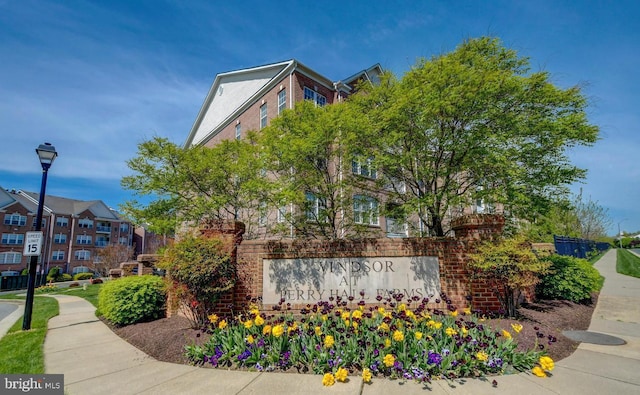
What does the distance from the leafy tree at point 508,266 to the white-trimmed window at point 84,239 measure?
63541mm

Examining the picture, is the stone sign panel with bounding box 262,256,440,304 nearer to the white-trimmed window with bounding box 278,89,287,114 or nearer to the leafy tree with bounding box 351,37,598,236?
the leafy tree with bounding box 351,37,598,236

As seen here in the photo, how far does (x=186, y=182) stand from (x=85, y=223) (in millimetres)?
56957

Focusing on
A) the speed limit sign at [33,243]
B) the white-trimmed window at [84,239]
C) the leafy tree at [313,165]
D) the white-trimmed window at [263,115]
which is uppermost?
the white-trimmed window at [263,115]

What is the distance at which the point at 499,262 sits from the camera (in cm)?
593

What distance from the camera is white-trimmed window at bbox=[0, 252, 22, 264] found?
137 ft

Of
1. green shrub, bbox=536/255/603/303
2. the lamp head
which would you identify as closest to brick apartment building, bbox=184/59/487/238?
green shrub, bbox=536/255/603/303

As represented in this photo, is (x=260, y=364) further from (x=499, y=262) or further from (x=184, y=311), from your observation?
(x=499, y=262)

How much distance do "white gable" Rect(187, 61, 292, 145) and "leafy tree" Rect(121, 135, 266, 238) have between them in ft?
36.1

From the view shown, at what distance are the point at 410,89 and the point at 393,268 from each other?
467cm

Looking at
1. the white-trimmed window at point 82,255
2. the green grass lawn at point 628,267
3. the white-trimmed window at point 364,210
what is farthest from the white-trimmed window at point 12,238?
the green grass lawn at point 628,267

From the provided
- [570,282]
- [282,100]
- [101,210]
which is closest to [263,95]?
[282,100]

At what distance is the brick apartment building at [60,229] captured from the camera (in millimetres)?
43031

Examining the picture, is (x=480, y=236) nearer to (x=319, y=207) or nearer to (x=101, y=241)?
(x=319, y=207)

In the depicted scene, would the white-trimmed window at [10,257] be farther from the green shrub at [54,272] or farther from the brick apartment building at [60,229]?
the green shrub at [54,272]
